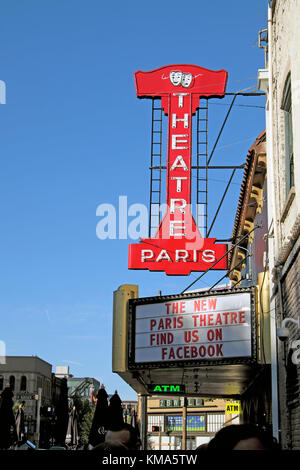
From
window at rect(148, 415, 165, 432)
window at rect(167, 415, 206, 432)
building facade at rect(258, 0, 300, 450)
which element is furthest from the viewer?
window at rect(148, 415, 165, 432)

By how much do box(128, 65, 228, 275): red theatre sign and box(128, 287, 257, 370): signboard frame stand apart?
12.6 feet

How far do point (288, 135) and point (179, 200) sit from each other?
6670 mm

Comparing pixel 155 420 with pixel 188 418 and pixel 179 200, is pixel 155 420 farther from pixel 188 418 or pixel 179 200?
pixel 179 200

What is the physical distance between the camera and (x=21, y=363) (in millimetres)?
90500

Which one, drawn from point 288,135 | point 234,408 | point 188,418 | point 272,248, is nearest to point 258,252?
point 272,248

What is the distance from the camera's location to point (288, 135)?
1180cm

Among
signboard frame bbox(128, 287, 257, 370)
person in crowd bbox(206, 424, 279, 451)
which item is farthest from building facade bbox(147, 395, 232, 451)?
person in crowd bbox(206, 424, 279, 451)

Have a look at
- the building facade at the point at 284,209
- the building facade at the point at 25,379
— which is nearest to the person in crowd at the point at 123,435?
the building facade at the point at 284,209

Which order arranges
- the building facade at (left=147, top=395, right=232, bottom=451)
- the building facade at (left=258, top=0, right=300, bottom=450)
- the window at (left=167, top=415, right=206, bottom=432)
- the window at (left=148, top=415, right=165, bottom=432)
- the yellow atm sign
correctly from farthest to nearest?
the window at (left=148, top=415, right=165, bottom=432), the window at (left=167, top=415, right=206, bottom=432), the building facade at (left=147, top=395, right=232, bottom=451), the yellow atm sign, the building facade at (left=258, top=0, right=300, bottom=450)

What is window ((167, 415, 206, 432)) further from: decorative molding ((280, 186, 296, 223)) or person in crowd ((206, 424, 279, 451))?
person in crowd ((206, 424, 279, 451))

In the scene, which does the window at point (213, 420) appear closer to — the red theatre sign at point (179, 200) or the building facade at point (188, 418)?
the building facade at point (188, 418)

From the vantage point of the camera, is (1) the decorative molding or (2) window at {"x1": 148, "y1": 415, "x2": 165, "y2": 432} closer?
(1) the decorative molding

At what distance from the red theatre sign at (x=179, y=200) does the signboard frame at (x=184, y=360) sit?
151 inches

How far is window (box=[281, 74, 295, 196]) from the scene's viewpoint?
11.4 metres
